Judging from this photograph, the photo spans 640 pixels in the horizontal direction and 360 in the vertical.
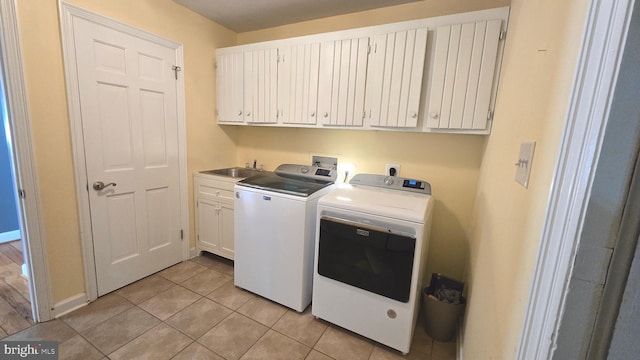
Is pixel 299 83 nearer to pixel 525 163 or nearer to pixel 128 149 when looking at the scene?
pixel 128 149

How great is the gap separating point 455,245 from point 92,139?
2.91 meters

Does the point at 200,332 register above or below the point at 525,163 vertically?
below

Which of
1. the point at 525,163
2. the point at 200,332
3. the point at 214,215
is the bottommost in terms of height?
the point at 200,332

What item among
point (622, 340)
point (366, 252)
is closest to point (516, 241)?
point (622, 340)

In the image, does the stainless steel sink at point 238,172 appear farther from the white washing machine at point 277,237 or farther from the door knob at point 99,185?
the door knob at point 99,185

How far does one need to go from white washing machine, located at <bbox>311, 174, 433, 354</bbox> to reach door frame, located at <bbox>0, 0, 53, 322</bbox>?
1.81 meters

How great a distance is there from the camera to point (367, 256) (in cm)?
161

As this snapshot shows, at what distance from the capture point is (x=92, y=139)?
6.11ft

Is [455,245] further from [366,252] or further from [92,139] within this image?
[92,139]

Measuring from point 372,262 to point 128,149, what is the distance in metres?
2.09

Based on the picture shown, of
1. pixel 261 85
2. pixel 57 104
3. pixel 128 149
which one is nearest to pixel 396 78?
pixel 261 85

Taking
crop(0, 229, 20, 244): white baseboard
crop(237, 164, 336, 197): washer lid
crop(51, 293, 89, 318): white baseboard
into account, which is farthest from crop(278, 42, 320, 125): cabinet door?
crop(0, 229, 20, 244): white baseboard

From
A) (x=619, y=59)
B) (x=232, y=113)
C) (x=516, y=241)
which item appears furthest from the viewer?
(x=232, y=113)

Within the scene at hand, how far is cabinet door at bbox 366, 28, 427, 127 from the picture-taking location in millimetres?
1767
